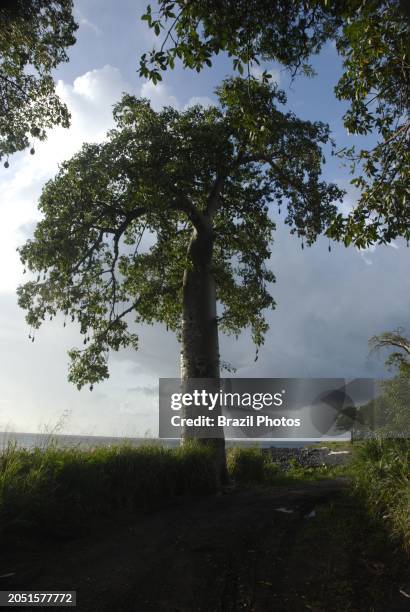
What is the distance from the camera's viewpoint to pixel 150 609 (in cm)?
532

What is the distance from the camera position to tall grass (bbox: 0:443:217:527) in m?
7.57

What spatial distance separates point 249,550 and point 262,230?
10.6 meters

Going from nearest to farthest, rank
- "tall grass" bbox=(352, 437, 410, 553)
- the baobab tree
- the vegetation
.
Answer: "tall grass" bbox=(352, 437, 410, 553) → the vegetation → the baobab tree

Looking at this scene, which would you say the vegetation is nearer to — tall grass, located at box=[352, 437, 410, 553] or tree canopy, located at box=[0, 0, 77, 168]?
tall grass, located at box=[352, 437, 410, 553]

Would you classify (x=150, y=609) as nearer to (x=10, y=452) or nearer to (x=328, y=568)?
(x=328, y=568)

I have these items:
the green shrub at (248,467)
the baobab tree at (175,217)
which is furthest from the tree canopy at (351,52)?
the green shrub at (248,467)

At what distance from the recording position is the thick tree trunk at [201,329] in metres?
13.2

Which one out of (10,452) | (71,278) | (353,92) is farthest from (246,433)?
(353,92)

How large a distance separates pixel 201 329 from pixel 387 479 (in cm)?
609

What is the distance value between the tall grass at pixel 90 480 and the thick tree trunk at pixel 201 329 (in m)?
1.41

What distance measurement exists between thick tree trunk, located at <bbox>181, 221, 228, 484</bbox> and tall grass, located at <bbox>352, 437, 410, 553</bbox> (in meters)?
3.89

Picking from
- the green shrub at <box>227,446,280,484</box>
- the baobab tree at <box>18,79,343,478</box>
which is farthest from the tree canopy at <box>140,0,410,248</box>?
the green shrub at <box>227,446,280,484</box>

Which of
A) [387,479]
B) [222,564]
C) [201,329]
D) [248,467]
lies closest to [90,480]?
[222,564]

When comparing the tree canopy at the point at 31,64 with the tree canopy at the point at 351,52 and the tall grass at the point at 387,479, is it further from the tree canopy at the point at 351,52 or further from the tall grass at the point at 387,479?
the tall grass at the point at 387,479
